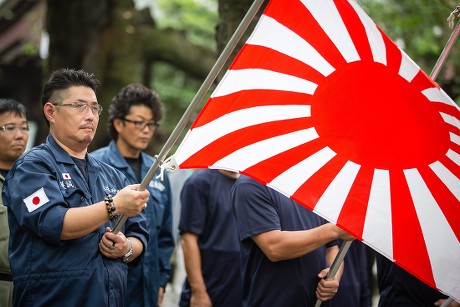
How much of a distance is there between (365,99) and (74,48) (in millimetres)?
5997

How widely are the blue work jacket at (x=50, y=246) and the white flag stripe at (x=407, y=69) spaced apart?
177cm

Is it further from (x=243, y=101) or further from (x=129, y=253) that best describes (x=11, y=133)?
(x=243, y=101)

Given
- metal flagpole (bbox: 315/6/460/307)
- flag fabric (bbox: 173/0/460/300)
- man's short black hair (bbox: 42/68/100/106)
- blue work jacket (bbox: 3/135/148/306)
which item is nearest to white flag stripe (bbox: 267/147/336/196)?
flag fabric (bbox: 173/0/460/300)

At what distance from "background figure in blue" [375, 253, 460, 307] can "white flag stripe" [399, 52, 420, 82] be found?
4.76 ft

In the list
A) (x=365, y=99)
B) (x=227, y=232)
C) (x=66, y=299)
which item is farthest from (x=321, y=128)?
(x=227, y=232)

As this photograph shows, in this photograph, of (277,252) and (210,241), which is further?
(210,241)

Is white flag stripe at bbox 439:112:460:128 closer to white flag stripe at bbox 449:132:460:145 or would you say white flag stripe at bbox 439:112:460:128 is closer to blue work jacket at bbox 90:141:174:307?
white flag stripe at bbox 449:132:460:145

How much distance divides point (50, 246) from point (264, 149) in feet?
3.80

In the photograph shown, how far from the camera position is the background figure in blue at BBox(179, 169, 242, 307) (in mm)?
5398

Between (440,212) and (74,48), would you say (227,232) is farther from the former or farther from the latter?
(74,48)

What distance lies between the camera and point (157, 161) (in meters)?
3.32

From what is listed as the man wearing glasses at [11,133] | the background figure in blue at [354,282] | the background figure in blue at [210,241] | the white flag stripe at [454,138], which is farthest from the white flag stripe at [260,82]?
the background figure in blue at [210,241]

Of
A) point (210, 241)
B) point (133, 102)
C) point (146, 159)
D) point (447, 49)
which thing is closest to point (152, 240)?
point (210, 241)

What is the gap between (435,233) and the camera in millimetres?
3486
